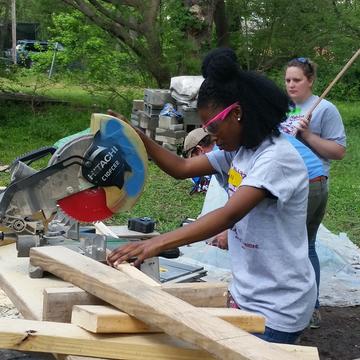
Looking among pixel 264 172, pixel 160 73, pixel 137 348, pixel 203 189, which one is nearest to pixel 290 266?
pixel 264 172

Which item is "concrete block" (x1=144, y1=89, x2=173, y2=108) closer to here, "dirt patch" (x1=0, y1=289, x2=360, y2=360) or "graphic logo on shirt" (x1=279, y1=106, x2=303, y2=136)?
"dirt patch" (x1=0, y1=289, x2=360, y2=360)

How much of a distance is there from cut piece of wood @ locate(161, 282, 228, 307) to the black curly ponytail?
0.50m

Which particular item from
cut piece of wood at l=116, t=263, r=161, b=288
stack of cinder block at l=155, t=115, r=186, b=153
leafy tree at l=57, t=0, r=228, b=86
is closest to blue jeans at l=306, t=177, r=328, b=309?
cut piece of wood at l=116, t=263, r=161, b=288

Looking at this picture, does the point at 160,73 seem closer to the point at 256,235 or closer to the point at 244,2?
the point at 244,2

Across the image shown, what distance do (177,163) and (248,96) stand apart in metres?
0.68

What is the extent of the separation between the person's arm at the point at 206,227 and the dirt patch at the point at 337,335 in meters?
2.52

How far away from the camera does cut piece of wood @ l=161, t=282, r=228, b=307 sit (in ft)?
7.44

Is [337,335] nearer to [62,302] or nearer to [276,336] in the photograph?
[276,336]

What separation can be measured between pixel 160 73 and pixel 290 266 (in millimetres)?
11289

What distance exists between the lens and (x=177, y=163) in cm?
306

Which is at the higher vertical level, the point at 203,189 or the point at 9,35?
the point at 203,189

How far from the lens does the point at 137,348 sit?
6.01ft

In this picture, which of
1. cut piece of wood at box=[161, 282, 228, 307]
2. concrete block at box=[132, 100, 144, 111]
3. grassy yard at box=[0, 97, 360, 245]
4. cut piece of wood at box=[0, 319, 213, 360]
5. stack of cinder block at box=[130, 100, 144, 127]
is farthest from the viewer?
concrete block at box=[132, 100, 144, 111]

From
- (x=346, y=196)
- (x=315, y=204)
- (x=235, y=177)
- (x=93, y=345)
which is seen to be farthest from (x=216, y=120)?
(x=346, y=196)
